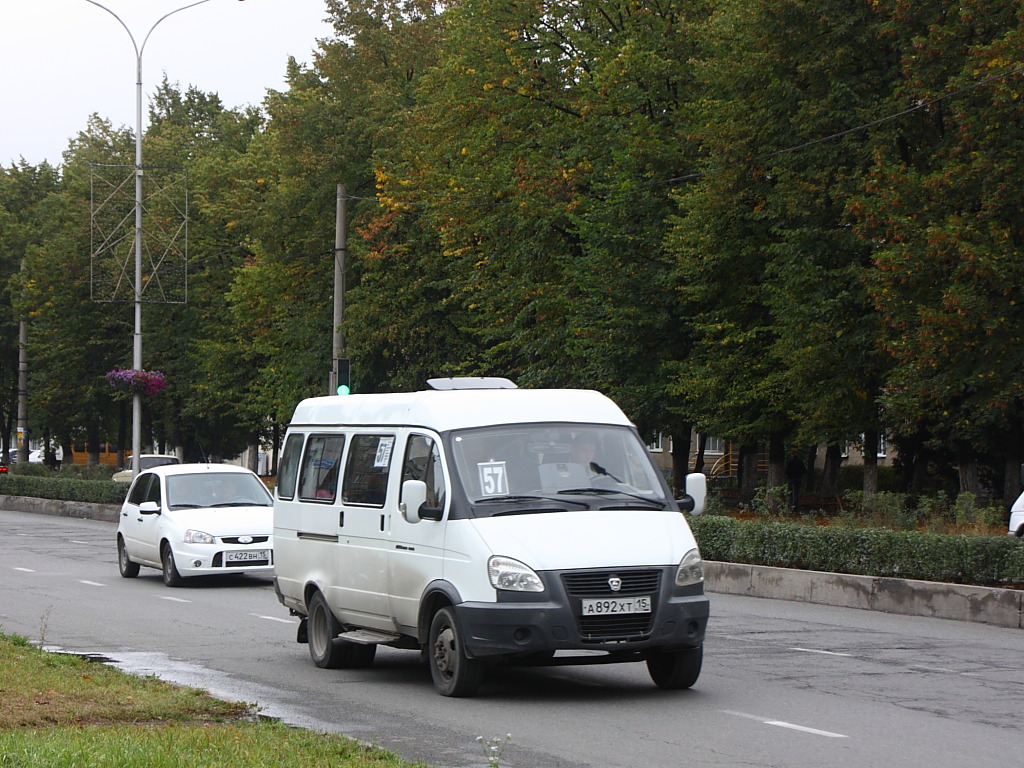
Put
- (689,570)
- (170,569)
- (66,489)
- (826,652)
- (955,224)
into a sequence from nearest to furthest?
(689,570) → (826,652) → (170,569) → (955,224) → (66,489)

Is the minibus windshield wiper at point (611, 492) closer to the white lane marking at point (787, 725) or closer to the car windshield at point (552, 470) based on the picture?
the car windshield at point (552, 470)

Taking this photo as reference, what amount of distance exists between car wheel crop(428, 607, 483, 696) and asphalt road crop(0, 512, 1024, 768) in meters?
0.16

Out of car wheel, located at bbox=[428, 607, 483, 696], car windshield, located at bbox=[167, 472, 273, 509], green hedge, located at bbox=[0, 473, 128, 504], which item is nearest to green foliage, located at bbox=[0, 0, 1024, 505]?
green hedge, located at bbox=[0, 473, 128, 504]

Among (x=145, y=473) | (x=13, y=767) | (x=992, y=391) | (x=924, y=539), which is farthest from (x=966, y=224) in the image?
(x=13, y=767)

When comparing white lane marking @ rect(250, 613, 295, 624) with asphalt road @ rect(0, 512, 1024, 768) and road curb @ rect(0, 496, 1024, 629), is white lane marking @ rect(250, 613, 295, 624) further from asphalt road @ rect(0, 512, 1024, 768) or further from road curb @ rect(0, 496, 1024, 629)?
road curb @ rect(0, 496, 1024, 629)

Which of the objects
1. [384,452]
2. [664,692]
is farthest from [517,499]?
[664,692]

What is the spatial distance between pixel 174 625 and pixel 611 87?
76.0 ft

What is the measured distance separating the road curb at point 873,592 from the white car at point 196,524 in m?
6.35

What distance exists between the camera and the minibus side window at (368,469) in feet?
38.8

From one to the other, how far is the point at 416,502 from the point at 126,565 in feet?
43.3

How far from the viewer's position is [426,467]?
11305mm

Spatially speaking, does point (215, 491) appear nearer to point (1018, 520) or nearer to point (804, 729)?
point (1018, 520)

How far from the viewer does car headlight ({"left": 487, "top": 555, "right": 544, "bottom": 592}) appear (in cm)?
1013

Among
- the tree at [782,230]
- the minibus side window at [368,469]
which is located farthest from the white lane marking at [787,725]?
the tree at [782,230]
